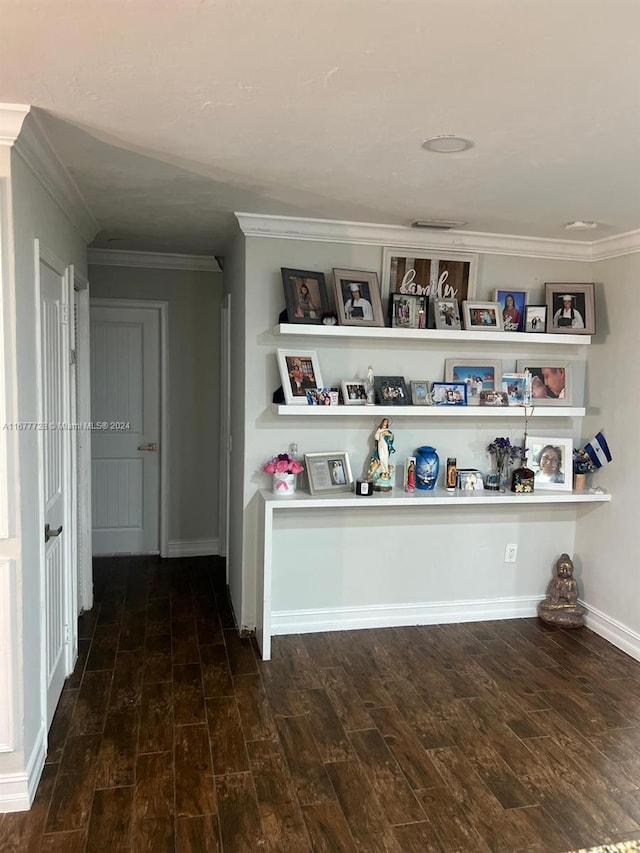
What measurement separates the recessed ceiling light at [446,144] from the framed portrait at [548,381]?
71.2 inches

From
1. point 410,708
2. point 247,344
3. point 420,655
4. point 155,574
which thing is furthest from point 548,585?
point 155,574

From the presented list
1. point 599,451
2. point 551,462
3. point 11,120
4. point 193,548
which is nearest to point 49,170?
point 11,120

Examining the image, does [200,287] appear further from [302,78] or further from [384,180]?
[302,78]

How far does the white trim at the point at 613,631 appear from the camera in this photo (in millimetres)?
3500

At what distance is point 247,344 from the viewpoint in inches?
135

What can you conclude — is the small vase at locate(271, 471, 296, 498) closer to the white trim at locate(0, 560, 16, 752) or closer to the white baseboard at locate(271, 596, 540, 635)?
the white baseboard at locate(271, 596, 540, 635)

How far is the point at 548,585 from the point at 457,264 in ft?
6.60

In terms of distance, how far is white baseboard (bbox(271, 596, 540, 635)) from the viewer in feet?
12.0

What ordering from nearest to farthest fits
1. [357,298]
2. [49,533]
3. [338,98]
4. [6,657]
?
[338,98] → [6,657] → [49,533] → [357,298]

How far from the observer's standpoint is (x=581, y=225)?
3307mm

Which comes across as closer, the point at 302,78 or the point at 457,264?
the point at 302,78

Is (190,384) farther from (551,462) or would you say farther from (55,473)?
(551,462)

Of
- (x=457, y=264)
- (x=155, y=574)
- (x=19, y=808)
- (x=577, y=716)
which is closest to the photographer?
(x=19, y=808)

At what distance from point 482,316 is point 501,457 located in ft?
2.67
